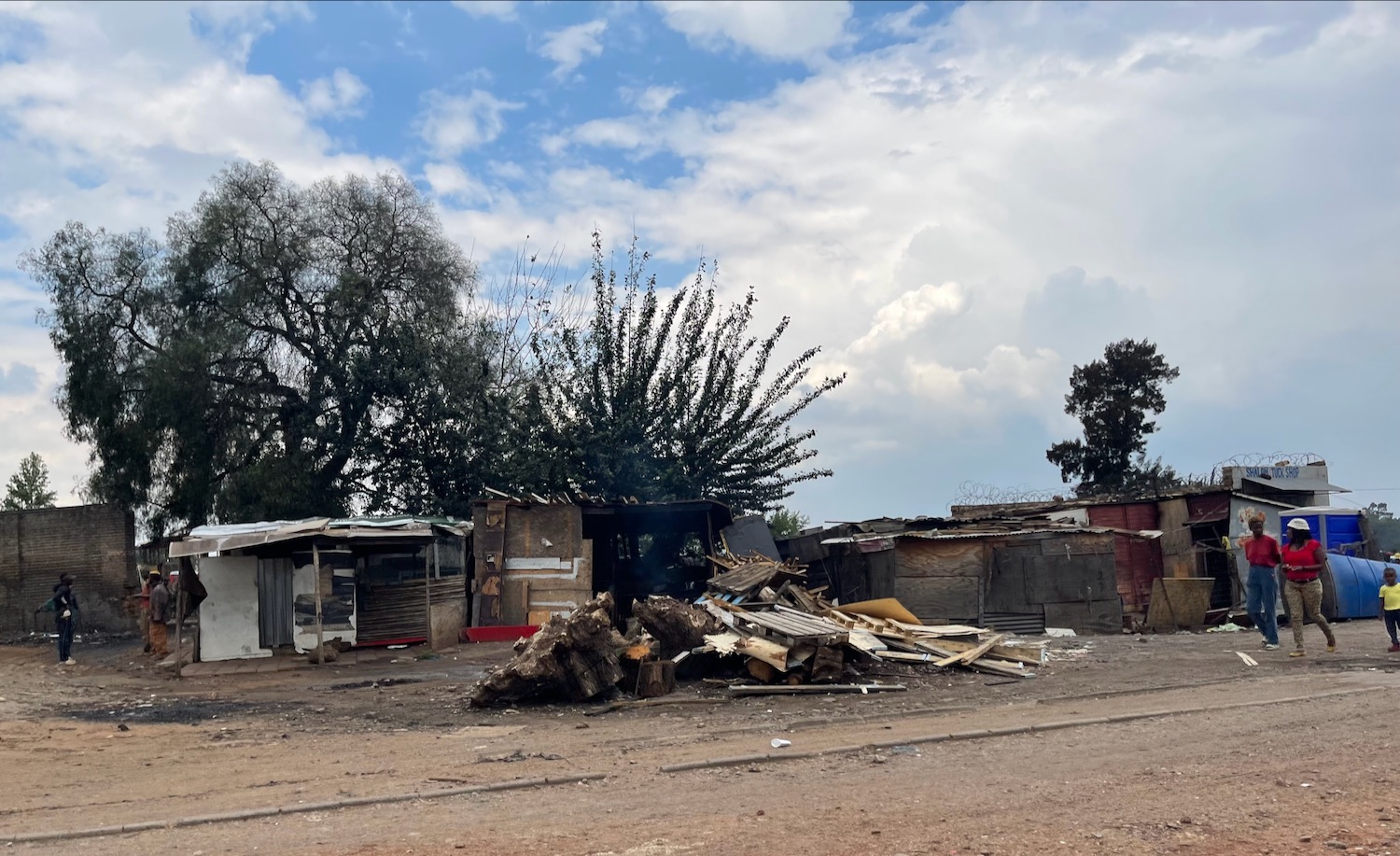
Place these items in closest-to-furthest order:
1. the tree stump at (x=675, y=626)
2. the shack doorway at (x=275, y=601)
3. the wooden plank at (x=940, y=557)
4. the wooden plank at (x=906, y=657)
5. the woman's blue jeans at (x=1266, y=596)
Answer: the tree stump at (x=675, y=626) < the wooden plank at (x=906, y=657) < the woman's blue jeans at (x=1266, y=596) < the shack doorway at (x=275, y=601) < the wooden plank at (x=940, y=557)

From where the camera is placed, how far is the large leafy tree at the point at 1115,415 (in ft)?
129

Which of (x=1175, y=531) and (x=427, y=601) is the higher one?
(x=1175, y=531)

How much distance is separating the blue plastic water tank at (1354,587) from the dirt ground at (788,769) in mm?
9163

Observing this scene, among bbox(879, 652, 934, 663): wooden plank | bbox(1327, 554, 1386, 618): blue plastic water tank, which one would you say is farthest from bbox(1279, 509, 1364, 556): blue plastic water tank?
bbox(879, 652, 934, 663): wooden plank

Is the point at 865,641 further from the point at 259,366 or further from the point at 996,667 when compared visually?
the point at 259,366

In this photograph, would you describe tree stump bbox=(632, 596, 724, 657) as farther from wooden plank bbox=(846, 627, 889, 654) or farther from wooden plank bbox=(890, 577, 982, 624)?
wooden plank bbox=(890, 577, 982, 624)

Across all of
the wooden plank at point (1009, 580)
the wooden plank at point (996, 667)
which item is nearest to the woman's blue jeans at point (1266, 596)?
the wooden plank at point (996, 667)

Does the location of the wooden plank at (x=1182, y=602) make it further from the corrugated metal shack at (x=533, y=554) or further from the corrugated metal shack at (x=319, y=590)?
the corrugated metal shack at (x=319, y=590)

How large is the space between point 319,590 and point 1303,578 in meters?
15.1

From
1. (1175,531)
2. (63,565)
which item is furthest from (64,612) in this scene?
(1175,531)

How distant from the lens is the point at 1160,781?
717cm

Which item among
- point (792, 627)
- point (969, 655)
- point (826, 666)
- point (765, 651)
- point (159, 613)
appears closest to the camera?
point (826, 666)

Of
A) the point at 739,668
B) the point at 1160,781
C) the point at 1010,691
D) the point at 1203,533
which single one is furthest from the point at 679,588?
the point at 1160,781

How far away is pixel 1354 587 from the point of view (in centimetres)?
2177
